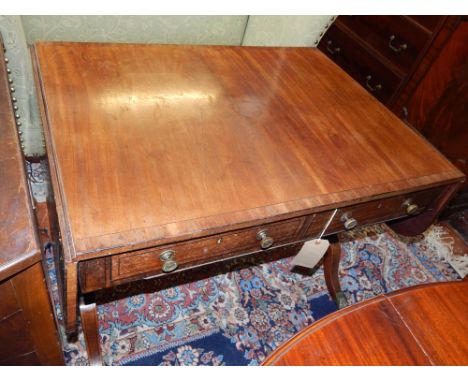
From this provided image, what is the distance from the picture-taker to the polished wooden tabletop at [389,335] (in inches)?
23.4

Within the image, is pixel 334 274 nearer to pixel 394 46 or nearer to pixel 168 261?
pixel 168 261

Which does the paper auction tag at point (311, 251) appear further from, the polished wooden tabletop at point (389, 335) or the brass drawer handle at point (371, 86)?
the brass drawer handle at point (371, 86)

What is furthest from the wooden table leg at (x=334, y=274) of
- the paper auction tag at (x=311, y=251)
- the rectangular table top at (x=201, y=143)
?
the rectangular table top at (x=201, y=143)

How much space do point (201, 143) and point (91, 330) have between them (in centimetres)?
59

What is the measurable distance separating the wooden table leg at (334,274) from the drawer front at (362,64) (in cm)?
107

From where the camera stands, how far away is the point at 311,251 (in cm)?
121

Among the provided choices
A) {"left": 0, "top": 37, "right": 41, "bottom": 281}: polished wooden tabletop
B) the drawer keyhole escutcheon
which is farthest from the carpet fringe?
{"left": 0, "top": 37, "right": 41, "bottom": 281}: polished wooden tabletop

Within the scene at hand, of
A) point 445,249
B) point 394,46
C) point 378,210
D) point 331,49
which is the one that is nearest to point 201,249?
point 378,210

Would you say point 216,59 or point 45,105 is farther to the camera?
point 216,59

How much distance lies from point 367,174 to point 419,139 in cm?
30
